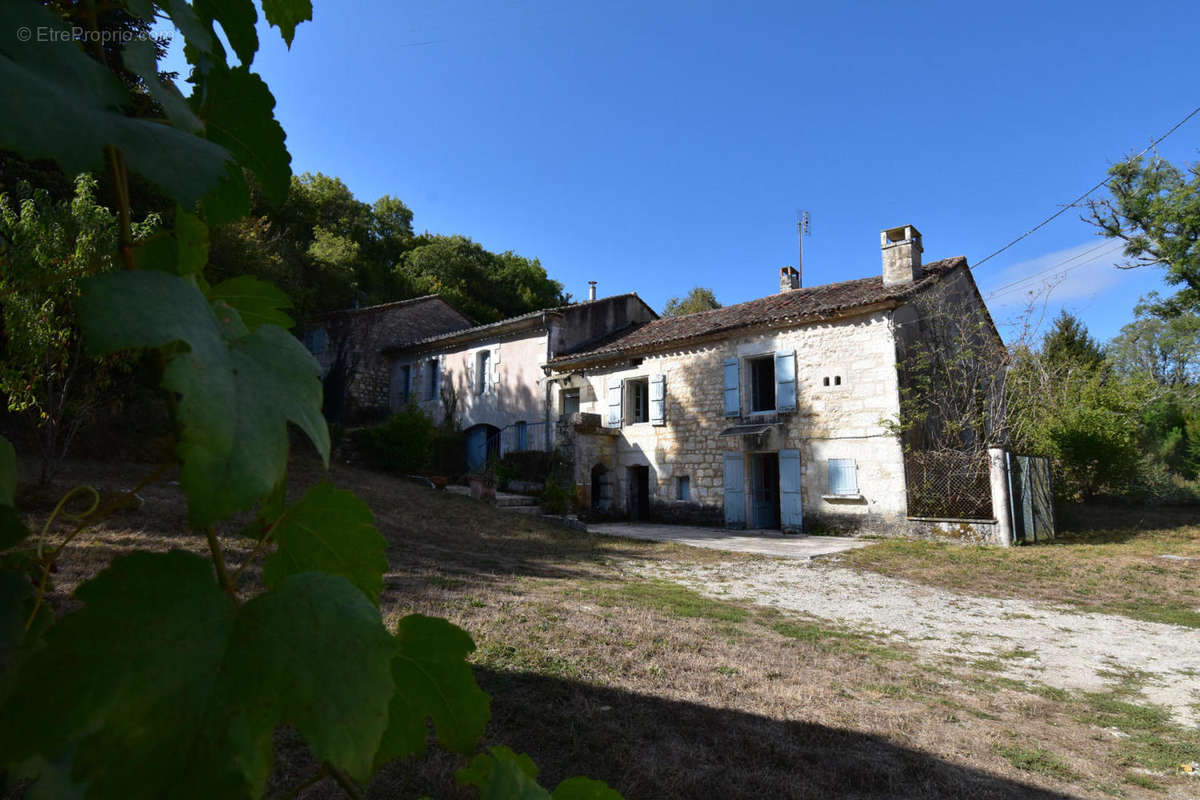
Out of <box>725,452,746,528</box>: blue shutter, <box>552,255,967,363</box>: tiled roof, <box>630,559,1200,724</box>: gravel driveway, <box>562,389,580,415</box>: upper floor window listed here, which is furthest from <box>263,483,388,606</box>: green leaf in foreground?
<box>562,389,580,415</box>: upper floor window

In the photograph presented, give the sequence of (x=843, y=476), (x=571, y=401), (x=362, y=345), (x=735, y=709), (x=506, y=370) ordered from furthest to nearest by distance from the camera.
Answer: (x=362, y=345), (x=506, y=370), (x=571, y=401), (x=843, y=476), (x=735, y=709)

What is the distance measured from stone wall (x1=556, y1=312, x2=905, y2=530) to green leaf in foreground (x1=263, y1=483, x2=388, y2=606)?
43.5 feet

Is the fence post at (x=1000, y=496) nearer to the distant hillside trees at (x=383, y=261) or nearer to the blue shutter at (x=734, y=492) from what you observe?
the blue shutter at (x=734, y=492)

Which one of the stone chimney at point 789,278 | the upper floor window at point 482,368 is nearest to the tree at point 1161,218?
the stone chimney at point 789,278

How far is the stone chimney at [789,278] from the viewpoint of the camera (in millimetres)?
18062

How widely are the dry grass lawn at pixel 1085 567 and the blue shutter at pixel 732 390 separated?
4.65 m

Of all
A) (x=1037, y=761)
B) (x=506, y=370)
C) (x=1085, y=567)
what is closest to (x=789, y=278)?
(x=506, y=370)

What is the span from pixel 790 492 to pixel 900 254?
579 centimetres

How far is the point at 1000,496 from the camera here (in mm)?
11227

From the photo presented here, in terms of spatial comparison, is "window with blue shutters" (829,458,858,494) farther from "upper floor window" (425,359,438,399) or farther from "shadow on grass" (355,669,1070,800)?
"upper floor window" (425,359,438,399)

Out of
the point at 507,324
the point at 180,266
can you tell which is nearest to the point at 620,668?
the point at 180,266

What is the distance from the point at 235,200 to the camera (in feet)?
1.90

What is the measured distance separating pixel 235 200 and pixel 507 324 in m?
18.0

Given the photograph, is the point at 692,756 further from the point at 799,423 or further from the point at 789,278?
the point at 789,278
